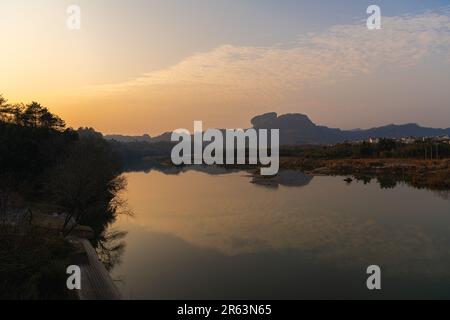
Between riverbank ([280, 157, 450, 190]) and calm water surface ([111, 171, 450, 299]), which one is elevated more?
riverbank ([280, 157, 450, 190])

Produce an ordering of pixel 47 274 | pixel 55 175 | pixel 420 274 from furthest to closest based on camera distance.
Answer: pixel 55 175 < pixel 420 274 < pixel 47 274

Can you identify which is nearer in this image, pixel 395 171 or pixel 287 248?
pixel 287 248

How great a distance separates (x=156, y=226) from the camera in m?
26.9

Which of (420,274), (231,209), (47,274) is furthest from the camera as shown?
(231,209)

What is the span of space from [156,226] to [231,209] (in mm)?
7647

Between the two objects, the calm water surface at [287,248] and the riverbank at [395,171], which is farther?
the riverbank at [395,171]

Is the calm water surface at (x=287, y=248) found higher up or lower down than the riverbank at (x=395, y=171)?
lower down

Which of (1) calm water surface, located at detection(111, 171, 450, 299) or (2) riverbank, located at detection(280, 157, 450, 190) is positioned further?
(2) riverbank, located at detection(280, 157, 450, 190)

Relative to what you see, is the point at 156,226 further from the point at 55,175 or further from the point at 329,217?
the point at 329,217

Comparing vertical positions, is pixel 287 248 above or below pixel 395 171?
below

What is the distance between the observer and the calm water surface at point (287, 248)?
15.2 metres

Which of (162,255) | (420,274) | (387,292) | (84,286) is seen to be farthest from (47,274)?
(420,274)

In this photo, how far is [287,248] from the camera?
20375 mm

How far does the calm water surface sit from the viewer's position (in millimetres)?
15180
